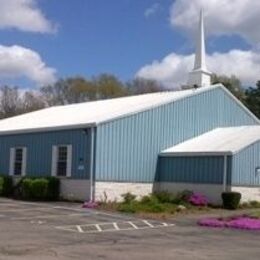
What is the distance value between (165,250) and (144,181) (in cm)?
1682

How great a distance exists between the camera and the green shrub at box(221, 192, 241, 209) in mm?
30062

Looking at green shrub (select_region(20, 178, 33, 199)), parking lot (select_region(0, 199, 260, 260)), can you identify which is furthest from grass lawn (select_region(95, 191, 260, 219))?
green shrub (select_region(20, 178, 33, 199))

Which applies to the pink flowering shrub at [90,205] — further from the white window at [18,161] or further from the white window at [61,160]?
the white window at [18,161]

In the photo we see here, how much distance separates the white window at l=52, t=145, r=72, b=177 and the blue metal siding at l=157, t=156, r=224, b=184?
4.75 m

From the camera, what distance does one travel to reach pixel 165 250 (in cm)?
1641

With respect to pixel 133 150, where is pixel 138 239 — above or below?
below

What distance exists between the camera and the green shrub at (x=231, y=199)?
3006 centimetres

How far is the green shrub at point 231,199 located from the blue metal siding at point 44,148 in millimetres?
6313

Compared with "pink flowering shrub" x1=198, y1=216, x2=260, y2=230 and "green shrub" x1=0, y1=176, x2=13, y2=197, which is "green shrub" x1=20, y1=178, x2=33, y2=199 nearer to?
"green shrub" x1=0, y1=176, x2=13, y2=197

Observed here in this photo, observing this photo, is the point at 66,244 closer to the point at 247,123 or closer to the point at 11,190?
the point at 11,190

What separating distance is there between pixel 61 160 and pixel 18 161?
4.20 m

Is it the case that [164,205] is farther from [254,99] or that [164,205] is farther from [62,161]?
[254,99]

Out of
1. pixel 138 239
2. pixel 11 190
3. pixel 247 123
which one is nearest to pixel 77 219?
pixel 138 239

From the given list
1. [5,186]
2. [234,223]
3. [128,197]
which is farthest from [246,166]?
[5,186]
